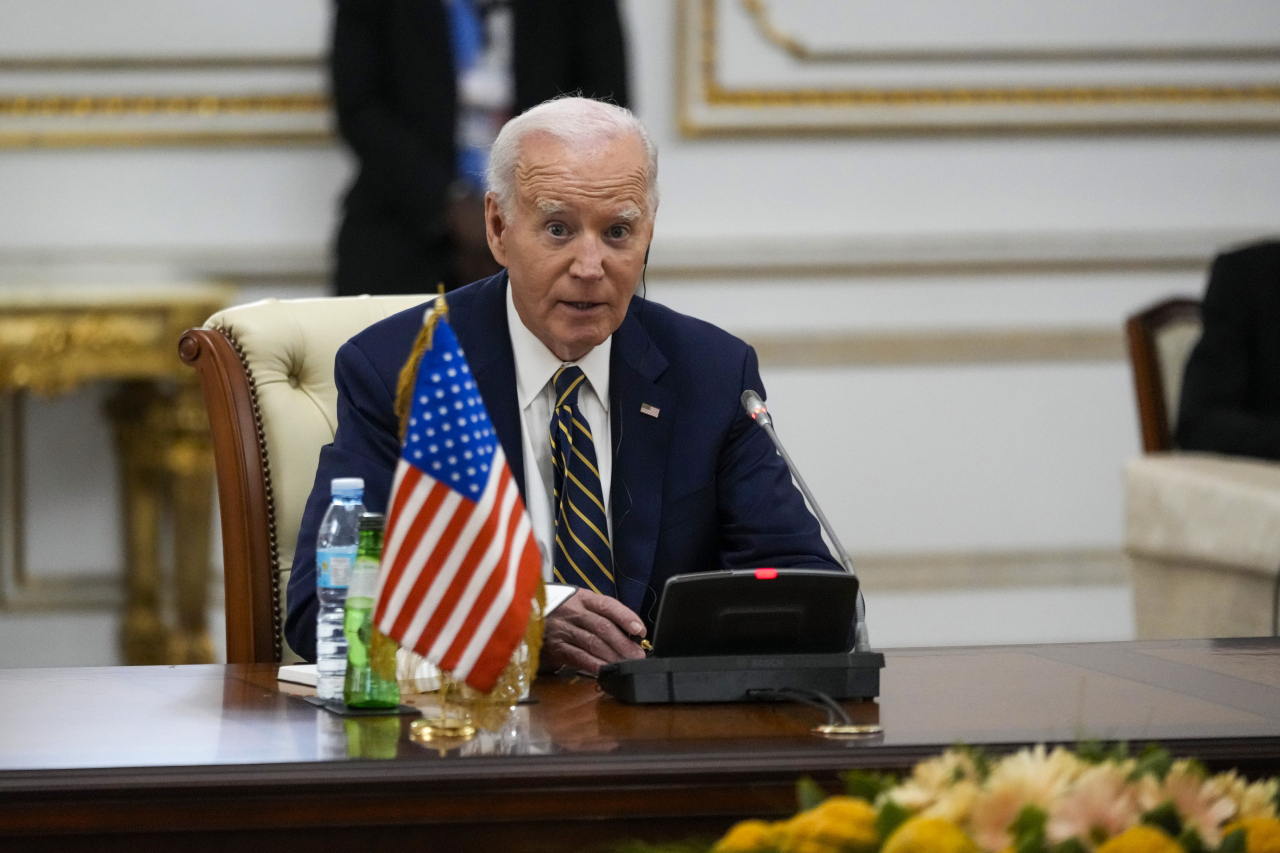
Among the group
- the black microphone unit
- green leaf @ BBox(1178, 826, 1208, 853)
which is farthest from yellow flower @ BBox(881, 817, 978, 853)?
the black microphone unit

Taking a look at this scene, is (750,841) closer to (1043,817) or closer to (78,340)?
(1043,817)

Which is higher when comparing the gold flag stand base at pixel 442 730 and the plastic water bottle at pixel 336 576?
the plastic water bottle at pixel 336 576

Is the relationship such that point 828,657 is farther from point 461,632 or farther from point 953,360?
point 953,360

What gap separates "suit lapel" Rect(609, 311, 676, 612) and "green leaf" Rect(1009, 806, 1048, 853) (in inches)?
56.4

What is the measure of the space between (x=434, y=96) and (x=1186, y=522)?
2.31 meters

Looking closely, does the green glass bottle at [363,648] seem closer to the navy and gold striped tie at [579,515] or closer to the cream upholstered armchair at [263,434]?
the navy and gold striped tie at [579,515]

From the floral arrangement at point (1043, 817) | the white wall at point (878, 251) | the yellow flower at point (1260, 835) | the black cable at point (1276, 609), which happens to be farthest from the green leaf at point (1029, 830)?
the white wall at point (878, 251)

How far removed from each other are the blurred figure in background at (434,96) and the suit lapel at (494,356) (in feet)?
6.23

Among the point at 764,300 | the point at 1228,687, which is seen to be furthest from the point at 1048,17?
the point at 1228,687

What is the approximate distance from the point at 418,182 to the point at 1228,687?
9.92 feet

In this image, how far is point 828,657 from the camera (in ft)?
5.70

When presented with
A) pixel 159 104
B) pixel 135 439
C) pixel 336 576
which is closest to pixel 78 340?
pixel 135 439

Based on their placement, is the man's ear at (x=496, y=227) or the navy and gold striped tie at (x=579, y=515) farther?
the man's ear at (x=496, y=227)

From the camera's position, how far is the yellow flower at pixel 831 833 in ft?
2.74
